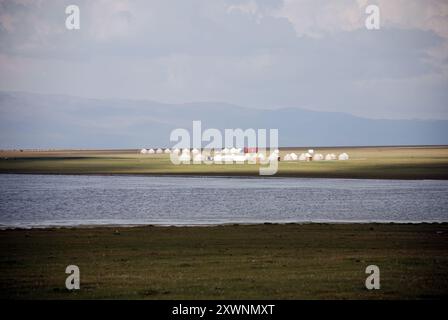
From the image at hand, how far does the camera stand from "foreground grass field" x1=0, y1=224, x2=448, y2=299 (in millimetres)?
18422

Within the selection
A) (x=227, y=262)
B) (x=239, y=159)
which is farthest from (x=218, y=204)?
(x=239, y=159)

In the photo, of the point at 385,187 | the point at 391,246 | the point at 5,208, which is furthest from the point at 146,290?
the point at 385,187

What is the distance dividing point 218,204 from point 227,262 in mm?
30379

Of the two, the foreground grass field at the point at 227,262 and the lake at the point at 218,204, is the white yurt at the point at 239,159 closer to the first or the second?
the lake at the point at 218,204

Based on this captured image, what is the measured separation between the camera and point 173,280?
65.4 ft

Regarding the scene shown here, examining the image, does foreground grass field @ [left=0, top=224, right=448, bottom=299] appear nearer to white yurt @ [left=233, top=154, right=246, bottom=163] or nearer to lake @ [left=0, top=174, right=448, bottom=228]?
lake @ [left=0, top=174, right=448, bottom=228]

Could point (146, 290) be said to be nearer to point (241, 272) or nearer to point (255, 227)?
point (241, 272)

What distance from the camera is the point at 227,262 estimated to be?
76.4 feet

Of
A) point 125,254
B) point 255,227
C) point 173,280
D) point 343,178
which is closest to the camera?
point 173,280

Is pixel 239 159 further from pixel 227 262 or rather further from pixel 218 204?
pixel 227 262

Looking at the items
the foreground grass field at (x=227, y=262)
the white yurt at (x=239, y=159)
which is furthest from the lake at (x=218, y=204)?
the white yurt at (x=239, y=159)

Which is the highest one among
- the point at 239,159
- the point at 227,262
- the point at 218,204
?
the point at 239,159
